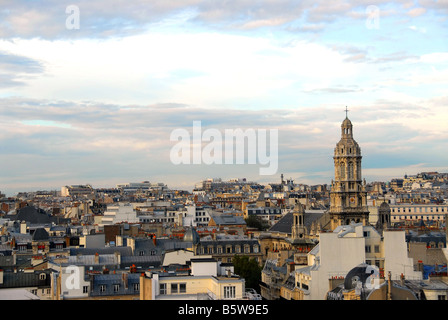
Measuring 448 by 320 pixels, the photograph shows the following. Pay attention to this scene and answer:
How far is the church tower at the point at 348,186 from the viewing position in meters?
103

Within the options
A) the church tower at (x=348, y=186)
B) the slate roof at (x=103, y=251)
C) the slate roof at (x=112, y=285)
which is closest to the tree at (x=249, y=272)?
the slate roof at (x=103, y=251)

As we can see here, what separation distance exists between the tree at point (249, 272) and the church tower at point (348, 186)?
35.3m

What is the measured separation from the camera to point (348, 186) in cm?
10319

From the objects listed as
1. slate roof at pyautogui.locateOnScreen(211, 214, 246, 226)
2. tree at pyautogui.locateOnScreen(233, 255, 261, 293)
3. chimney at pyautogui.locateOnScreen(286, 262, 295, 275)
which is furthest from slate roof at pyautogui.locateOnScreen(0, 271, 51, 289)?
slate roof at pyautogui.locateOnScreen(211, 214, 246, 226)

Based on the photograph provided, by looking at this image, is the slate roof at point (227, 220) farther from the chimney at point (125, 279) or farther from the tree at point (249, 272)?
the chimney at point (125, 279)

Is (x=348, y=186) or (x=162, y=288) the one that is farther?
(x=348, y=186)

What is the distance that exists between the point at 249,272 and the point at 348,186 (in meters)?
38.6

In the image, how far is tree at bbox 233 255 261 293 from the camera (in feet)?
216

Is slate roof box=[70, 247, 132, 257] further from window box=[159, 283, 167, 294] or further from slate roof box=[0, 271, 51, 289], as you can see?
window box=[159, 283, 167, 294]

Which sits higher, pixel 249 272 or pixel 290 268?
pixel 290 268

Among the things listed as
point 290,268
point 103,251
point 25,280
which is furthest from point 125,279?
point 103,251

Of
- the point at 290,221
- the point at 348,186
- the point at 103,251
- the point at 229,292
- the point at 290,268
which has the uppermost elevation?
the point at 348,186

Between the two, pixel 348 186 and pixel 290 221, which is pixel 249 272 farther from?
pixel 290 221
